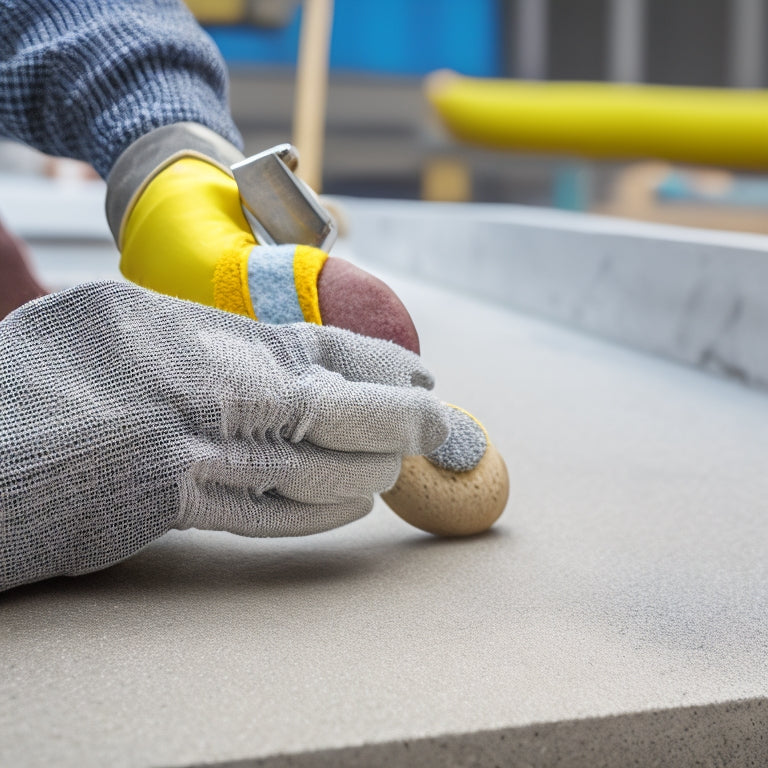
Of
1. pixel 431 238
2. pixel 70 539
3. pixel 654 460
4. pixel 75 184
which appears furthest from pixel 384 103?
pixel 70 539

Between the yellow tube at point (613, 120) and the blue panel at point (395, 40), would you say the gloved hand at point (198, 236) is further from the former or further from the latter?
the blue panel at point (395, 40)

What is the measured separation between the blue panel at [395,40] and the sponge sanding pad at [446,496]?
3.63 m

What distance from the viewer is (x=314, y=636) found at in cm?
36

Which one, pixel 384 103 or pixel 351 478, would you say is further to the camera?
pixel 384 103

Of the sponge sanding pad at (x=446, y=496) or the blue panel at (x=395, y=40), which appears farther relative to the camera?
the blue panel at (x=395, y=40)

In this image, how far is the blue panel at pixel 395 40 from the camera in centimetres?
386

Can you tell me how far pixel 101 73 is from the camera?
56 centimetres

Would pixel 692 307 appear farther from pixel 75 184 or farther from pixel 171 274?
pixel 75 184

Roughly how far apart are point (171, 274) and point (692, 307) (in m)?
0.62

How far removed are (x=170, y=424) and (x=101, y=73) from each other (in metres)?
0.28

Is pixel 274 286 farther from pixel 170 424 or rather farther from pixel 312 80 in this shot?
pixel 312 80

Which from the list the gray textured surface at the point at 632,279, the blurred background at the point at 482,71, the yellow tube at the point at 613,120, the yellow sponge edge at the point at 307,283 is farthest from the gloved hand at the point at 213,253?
the blurred background at the point at 482,71

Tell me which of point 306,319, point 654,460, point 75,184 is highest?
point 306,319

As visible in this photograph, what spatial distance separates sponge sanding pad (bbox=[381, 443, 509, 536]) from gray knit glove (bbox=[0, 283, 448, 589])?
0.04 m
